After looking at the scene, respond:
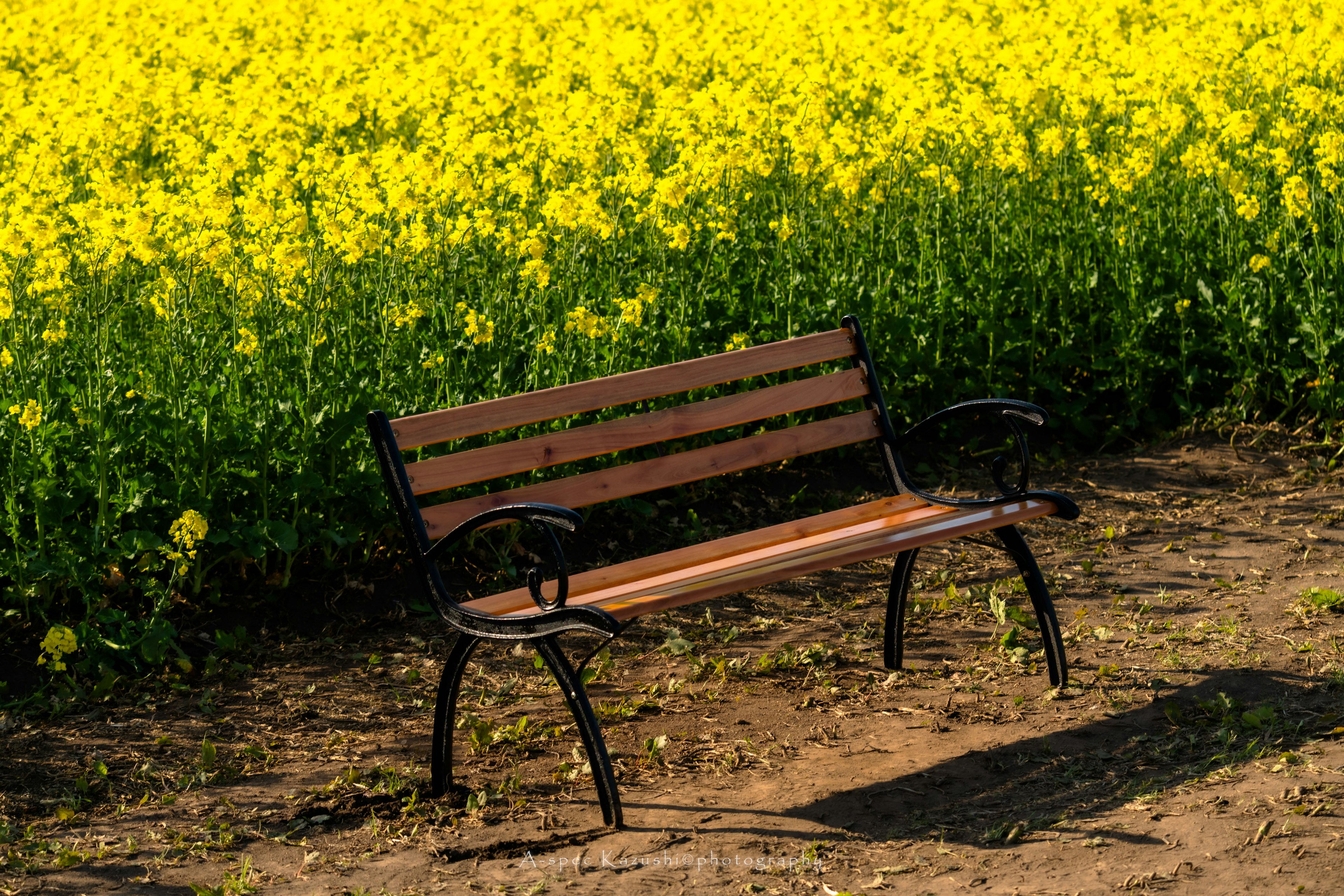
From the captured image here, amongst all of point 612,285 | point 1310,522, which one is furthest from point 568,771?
point 1310,522

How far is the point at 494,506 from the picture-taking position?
3859 millimetres

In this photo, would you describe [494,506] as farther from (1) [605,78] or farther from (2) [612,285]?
(1) [605,78]

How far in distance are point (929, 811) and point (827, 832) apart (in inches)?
10.8

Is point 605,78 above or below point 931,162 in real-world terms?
above

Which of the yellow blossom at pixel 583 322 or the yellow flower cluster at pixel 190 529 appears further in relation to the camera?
the yellow blossom at pixel 583 322

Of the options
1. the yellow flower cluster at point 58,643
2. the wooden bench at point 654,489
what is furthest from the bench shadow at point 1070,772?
the yellow flower cluster at point 58,643

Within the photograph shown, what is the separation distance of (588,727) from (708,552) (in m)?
0.75

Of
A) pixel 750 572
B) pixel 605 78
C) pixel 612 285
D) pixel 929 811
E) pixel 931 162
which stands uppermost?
pixel 605 78

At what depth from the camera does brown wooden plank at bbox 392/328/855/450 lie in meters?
3.66

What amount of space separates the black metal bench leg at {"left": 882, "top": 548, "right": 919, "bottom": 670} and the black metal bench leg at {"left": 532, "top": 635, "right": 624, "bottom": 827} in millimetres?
1278

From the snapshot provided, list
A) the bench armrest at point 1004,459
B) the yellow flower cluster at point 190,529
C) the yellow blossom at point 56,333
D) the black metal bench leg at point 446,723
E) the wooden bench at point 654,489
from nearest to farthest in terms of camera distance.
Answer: the wooden bench at point 654,489 → the black metal bench leg at point 446,723 → the bench armrest at point 1004,459 → the yellow flower cluster at point 190,529 → the yellow blossom at point 56,333

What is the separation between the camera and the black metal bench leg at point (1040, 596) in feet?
13.6

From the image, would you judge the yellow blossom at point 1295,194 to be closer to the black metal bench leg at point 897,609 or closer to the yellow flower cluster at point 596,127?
the yellow flower cluster at point 596,127

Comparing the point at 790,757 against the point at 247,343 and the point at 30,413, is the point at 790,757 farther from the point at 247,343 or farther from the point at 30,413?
the point at 30,413
